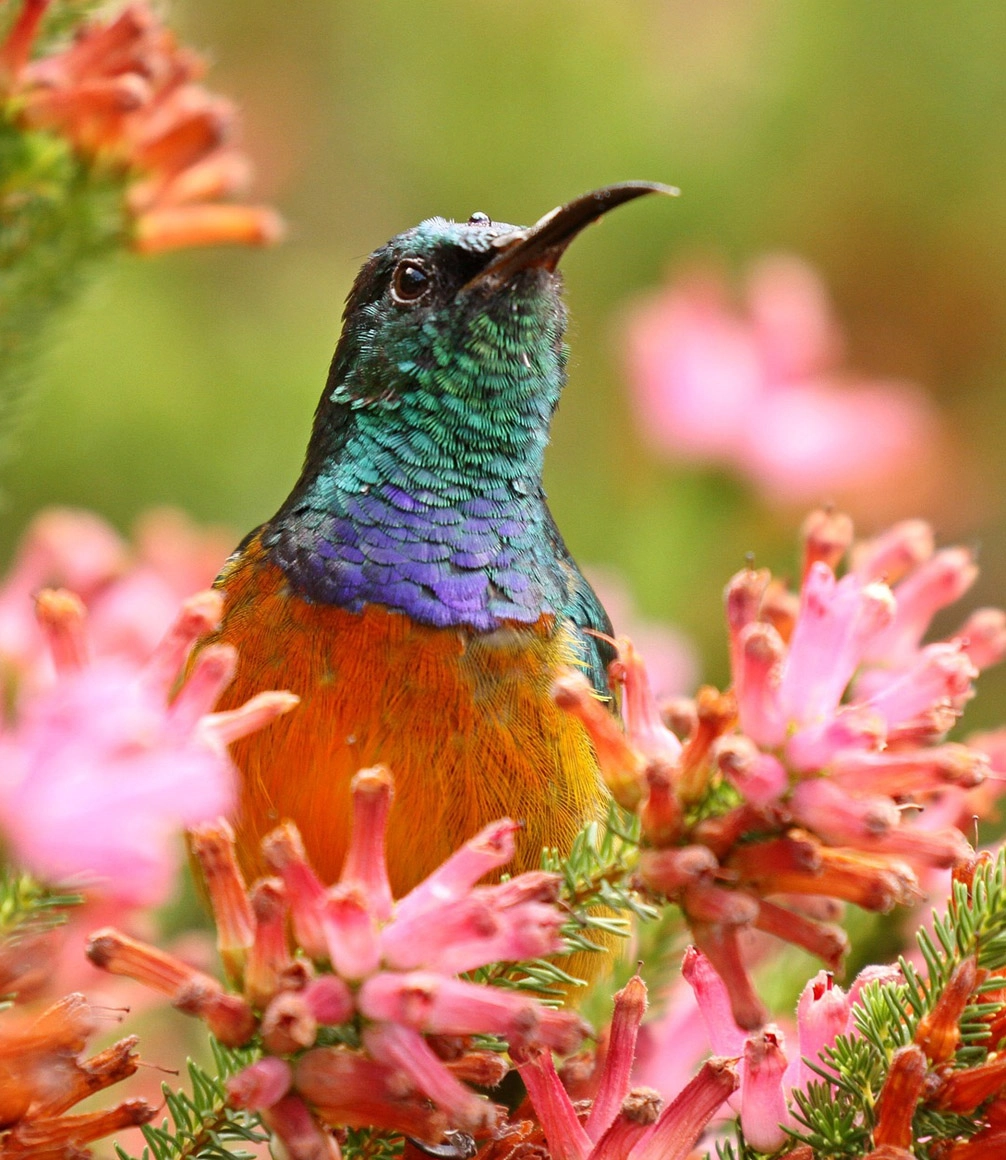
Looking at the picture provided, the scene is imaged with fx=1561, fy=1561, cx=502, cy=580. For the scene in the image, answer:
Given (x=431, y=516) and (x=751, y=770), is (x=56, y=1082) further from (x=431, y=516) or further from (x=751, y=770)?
(x=431, y=516)

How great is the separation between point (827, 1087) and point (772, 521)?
2.64m

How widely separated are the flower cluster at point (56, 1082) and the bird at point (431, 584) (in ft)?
2.22

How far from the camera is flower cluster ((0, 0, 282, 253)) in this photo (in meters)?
1.81

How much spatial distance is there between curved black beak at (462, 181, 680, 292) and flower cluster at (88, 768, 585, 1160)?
863 millimetres

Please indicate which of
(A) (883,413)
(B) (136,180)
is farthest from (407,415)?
(A) (883,413)

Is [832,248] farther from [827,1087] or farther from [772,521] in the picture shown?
[827,1087]

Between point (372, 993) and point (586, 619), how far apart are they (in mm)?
1153

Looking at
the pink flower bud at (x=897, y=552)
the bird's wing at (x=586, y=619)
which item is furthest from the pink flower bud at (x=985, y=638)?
the bird's wing at (x=586, y=619)

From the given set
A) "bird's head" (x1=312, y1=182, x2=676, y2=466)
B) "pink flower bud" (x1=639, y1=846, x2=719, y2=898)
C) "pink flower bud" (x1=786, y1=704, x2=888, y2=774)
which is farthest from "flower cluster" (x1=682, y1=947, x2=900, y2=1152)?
"bird's head" (x1=312, y1=182, x2=676, y2=466)

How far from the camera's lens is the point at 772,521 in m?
3.89

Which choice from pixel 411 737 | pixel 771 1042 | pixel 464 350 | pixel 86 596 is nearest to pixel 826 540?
pixel 771 1042

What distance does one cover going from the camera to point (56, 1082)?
1191mm

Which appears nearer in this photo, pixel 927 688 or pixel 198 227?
pixel 927 688

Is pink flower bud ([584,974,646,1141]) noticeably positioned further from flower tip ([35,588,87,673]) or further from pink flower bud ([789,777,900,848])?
flower tip ([35,588,87,673])
